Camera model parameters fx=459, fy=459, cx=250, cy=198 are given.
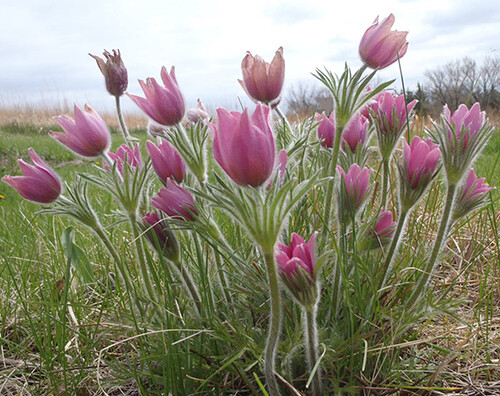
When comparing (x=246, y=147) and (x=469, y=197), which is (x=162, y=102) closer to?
(x=246, y=147)

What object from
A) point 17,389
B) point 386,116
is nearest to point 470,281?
point 386,116

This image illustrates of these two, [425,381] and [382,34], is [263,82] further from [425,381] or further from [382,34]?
[425,381]

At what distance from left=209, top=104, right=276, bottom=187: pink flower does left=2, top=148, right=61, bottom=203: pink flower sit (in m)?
0.67

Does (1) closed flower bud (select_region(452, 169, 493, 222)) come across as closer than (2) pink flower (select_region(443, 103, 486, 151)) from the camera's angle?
No

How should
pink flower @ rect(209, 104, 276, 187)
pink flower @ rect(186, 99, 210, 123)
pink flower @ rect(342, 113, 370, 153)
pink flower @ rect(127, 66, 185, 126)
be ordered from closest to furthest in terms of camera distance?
pink flower @ rect(209, 104, 276, 187) < pink flower @ rect(127, 66, 185, 126) < pink flower @ rect(342, 113, 370, 153) < pink flower @ rect(186, 99, 210, 123)

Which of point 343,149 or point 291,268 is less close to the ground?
point 343,149

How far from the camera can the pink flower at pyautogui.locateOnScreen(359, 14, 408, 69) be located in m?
1.23

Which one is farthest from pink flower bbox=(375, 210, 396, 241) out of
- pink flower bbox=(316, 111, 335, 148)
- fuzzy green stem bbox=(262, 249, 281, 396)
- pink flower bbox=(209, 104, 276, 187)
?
pink flower bbox=(209, 104, 276, 187)

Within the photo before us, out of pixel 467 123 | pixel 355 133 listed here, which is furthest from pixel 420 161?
pixel 355 133

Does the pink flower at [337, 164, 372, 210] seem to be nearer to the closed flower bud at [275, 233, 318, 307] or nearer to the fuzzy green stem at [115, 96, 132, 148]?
the closed flower bud at [275, 233, 318, 307]

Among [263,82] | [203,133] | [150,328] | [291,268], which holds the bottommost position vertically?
[150,328]

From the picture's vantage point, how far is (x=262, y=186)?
0.80 metres

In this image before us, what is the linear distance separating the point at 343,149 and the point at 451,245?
1060mm

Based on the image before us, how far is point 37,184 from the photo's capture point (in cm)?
124
